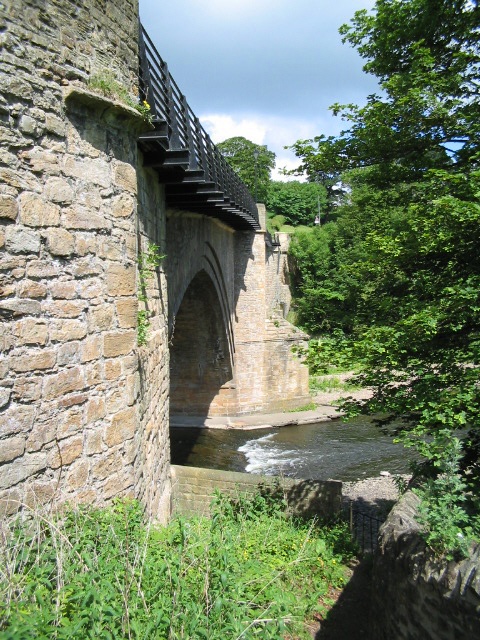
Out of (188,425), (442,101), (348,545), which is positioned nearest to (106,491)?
(348,545)

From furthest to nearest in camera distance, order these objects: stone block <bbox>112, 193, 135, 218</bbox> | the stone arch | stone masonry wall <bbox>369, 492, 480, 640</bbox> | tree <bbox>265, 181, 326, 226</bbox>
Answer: tree <bbox>265, 181, 326, 226</bbox> < the stone arch < stone block <bbox>112, 193, 135, 218</bbox> < stone masonry wall <bbox>369, 492, 480, 640</bbox>

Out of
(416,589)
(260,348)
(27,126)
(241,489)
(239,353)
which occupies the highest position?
(27,126)

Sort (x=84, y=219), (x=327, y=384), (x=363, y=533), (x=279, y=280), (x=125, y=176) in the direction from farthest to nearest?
(x=279, y=280) → (x=327, y=384) → (x=363, y=533) → (x=125, y=176) → (x=84, y=219)

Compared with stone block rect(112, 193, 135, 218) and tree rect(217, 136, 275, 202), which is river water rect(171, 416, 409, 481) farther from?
tree rect(217, 136, 275, 202)

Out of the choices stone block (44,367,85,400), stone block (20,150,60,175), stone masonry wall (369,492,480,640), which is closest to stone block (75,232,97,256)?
stone block (20,150,60,175)

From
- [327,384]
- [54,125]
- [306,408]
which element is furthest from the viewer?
[327,384]

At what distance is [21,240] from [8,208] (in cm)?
21

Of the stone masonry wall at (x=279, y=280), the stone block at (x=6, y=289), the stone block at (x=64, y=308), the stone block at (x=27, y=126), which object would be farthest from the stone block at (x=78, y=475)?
the stone masonry wall at (x=279, y=280)

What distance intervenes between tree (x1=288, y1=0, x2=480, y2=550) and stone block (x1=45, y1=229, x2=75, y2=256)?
3.33 metres

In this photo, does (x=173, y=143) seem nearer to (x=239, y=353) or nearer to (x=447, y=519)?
(x=447, y=519)

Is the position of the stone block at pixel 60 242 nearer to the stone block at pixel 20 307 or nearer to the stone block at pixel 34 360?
the stone block at pixel 20 307

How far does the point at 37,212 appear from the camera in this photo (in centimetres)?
346

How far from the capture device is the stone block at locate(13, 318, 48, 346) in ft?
10.9

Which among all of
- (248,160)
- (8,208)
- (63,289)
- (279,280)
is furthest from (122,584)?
(248,160)
